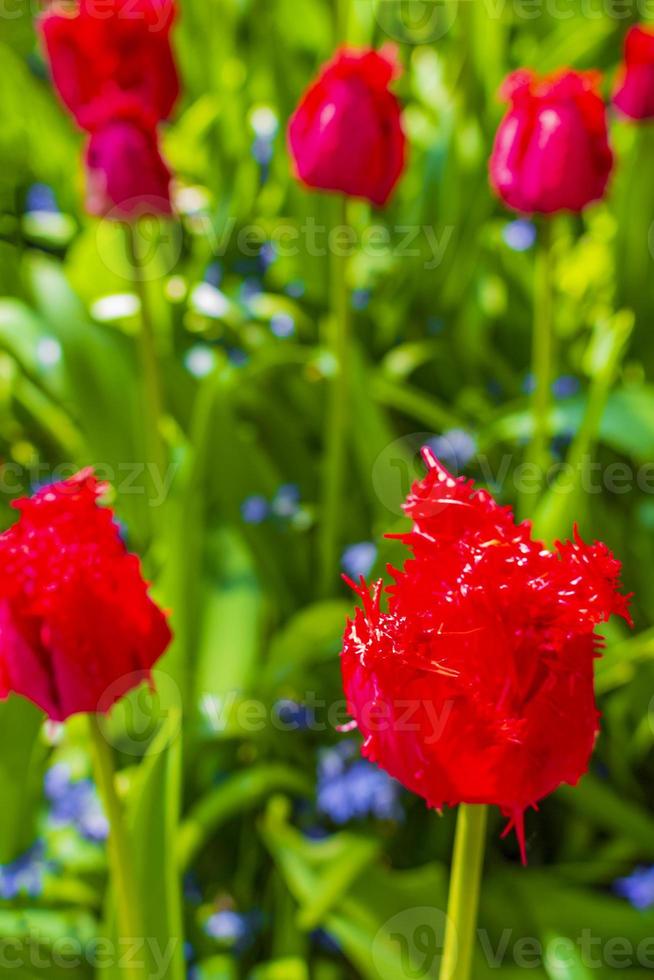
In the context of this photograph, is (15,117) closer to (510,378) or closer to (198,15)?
(198,15)

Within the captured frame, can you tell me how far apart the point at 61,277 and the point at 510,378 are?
0.65 m

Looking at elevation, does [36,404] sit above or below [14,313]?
below

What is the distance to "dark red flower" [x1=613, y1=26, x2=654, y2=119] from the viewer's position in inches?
56.3

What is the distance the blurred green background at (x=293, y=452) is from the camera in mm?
1184

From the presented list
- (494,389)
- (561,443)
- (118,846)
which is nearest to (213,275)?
(494,389)

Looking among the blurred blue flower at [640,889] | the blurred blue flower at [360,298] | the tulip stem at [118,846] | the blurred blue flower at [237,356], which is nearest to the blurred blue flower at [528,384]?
the blurred blue flower at [360,298]

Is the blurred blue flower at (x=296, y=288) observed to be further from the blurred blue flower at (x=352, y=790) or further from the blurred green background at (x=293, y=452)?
the blurred blue flower at (x=352, y=790)

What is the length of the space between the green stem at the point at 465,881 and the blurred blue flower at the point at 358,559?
741 mm

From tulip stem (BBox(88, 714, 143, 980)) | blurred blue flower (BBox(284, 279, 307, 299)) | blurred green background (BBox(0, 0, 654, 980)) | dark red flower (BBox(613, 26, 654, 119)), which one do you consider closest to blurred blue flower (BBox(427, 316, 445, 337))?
blurred green background (BBox(0, 0, 654, 980))

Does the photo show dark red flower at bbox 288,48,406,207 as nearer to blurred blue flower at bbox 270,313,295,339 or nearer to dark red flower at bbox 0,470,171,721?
blurred blue flower at bbox 270,313,295,339

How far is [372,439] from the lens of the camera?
57.1 inches

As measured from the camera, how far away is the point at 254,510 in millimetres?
1453

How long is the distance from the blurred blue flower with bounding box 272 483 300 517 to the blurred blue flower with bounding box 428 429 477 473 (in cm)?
19

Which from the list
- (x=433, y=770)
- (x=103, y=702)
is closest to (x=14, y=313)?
(x=103, y=702)
